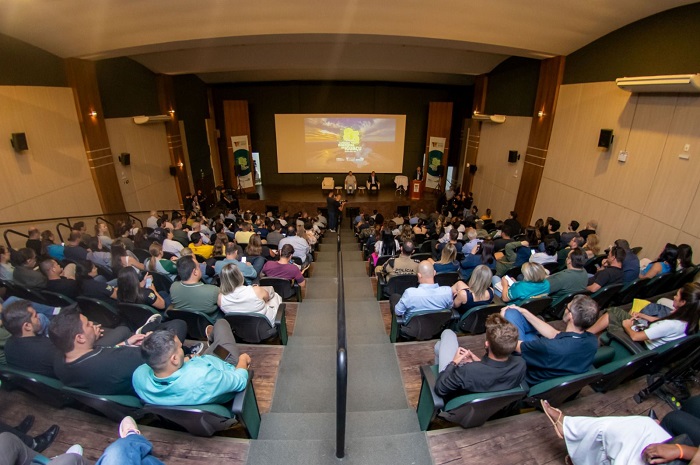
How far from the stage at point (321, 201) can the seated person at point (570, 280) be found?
10029mm

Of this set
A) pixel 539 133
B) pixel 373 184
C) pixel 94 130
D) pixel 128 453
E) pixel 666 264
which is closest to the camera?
pixel 128 453

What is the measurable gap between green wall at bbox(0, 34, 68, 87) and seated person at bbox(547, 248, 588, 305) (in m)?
9.47

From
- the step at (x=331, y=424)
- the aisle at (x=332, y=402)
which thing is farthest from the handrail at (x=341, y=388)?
the step at (x=331, y=424)

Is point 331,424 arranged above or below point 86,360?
below

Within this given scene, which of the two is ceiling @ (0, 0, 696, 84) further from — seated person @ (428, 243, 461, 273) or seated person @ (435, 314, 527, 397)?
seated person @ (435, 314, 527, 397)

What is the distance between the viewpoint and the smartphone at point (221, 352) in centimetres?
252

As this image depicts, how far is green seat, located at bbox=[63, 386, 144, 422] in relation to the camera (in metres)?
1.96

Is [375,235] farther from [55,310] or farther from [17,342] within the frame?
[17,342]

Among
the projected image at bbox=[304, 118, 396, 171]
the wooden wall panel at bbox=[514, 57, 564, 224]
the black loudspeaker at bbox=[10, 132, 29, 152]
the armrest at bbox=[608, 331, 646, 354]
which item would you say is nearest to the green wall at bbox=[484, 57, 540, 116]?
the wooden wall panel at bbox=[514, 57, 564, 224]

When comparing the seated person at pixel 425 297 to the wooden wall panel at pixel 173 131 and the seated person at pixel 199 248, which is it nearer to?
the seated person at pixel 199 248

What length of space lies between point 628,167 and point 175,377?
7822 mm

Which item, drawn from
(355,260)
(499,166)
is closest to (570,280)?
(355,260)

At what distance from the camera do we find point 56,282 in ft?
12.0

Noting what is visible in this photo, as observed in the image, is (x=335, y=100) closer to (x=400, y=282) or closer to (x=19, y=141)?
(x=19, y=141)
